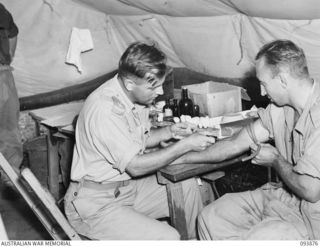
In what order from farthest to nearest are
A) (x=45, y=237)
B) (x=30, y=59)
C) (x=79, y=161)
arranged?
(x=30, y=59)
(x=45, y=237)
(x=79, y=161)

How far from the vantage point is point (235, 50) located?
3.79 m

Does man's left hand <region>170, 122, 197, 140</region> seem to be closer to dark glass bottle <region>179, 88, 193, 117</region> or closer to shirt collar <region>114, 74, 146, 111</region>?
shirt collar <region>114, 74, 146, 111</region>

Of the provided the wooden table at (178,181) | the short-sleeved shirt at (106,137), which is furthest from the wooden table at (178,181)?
the short-sleeved shirt at (106,137)

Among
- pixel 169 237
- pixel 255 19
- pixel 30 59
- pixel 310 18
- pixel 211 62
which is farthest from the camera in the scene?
pixel 30 59

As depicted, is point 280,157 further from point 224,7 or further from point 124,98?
point 224,7

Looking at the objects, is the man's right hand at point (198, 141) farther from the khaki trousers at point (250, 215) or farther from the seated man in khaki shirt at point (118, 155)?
the khaki trousers at point (250, 215)

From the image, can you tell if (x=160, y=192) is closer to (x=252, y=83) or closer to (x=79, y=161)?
(x=79, y=161)

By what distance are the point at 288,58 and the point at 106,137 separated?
1163 millimetres

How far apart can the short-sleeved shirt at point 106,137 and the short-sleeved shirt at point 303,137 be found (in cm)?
90

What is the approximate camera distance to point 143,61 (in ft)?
8.00

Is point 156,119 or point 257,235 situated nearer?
point 257,235

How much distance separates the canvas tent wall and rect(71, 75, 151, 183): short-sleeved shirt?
4.15 ft

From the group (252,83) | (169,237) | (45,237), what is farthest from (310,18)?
(45,237)

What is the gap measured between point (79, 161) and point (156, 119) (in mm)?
1112
